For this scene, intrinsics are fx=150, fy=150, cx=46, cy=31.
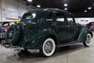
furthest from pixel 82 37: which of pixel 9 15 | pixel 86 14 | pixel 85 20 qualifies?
pixel 86 14

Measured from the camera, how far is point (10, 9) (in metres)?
15.4

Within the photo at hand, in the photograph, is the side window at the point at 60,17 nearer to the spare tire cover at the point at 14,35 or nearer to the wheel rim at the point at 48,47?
the wheel rim at the point at 48,47

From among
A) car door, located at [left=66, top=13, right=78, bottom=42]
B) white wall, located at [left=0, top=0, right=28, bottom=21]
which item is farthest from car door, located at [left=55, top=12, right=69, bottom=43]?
white wall, located at [left=0, top=0, right=28, bottom=21]

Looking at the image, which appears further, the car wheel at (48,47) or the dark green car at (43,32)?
the car wheel at (48,47)

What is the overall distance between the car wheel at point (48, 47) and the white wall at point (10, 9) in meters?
9.50

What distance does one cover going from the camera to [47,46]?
4898mm

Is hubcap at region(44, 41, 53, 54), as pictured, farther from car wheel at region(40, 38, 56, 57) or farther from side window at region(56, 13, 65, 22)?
side window at region(56, 13, 65, 22)

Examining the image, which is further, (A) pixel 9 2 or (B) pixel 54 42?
(A) pixel 9 2

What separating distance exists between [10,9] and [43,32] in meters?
11.7

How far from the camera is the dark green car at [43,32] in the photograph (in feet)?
14.8

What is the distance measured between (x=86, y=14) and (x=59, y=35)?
1230 inches

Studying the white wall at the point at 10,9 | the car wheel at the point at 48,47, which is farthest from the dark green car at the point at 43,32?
the white wall at the point at 10,9

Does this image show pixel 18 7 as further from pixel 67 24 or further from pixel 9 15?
pixel 67 24

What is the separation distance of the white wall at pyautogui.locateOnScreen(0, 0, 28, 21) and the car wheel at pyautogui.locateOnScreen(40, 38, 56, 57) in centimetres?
950
